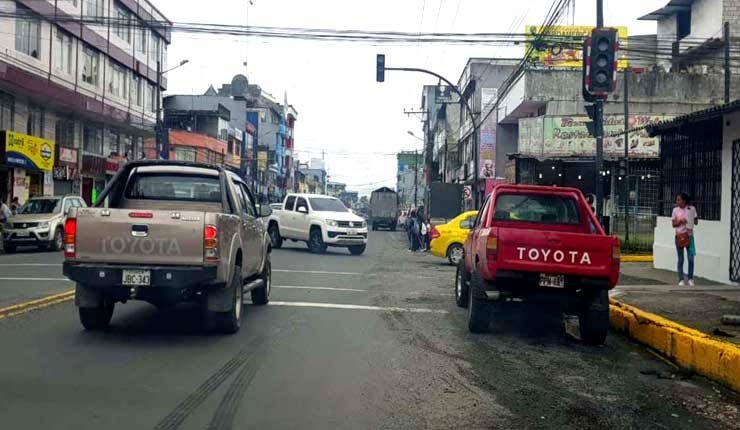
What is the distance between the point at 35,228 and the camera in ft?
73.2

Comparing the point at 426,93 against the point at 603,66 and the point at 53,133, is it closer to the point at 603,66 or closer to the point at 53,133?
the point at 53,133

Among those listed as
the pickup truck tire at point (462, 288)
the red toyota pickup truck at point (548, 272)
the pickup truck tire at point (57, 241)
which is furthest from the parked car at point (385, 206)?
the red toyota pickup truck at point (548, 272)

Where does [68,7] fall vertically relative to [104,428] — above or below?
above

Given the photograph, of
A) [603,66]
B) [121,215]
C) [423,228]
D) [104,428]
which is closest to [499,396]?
[104,428]

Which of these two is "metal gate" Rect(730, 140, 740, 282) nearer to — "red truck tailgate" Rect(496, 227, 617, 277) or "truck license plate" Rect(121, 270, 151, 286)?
"red truck tailgate" Rect(496, 227, 617, 277)

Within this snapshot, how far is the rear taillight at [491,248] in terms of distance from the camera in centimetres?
852

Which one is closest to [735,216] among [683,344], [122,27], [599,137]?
[599,137]

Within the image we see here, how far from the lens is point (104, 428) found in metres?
5.03

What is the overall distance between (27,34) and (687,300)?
1179 inches

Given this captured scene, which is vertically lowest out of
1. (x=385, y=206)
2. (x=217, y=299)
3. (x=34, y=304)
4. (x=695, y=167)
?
(x=34, y=304)

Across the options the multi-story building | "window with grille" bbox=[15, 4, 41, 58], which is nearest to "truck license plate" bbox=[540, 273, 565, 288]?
the multi-story building

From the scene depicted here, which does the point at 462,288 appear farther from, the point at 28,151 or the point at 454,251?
→ the point at 28,151

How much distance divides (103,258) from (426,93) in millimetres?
89207

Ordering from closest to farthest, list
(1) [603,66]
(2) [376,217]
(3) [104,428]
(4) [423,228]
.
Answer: (3) [104,428] → (1) [603,66] → (4) [423,228] → (2) [376,217]
